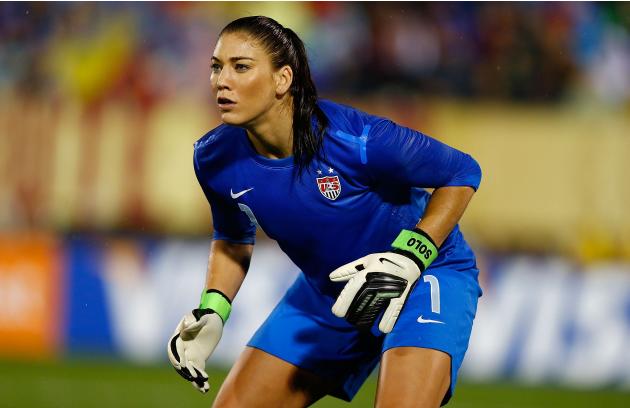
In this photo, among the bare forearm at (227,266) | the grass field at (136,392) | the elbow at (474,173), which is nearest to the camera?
the elbow at (474,173)

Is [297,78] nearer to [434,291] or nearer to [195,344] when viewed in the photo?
[434,291]

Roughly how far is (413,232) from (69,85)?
9.04 meters

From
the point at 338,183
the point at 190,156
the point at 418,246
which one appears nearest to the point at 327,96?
the point at 190,156

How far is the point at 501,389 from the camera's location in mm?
11156

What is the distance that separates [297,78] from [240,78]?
12.7 inches

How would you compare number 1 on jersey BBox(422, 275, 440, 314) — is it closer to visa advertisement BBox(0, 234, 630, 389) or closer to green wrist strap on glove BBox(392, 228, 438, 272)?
green wrist strap on glove BBox(392, 228, 438, 272)

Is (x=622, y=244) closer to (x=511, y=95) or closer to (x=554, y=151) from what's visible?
(x=554, y=151)

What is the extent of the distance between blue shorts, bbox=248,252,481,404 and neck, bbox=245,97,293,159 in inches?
33.5

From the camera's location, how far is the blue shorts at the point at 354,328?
4832mm

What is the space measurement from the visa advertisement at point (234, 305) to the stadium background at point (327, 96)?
2cm

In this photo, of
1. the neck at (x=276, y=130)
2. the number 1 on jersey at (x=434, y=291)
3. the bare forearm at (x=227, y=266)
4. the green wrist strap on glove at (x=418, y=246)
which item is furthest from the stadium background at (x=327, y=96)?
the green wrist strap on glove at (x=418, y=246)

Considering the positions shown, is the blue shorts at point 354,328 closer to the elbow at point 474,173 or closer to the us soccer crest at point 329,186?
the elbow at point 474,173

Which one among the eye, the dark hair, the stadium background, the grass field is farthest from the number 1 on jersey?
the stadium background

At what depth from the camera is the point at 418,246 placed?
4789 millimetres
